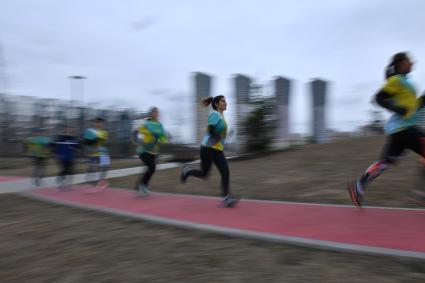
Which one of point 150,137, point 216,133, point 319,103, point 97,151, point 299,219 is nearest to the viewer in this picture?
point 299,219

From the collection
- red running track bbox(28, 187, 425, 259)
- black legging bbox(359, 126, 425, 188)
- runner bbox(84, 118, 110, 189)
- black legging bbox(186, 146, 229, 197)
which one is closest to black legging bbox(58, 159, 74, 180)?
runner bbox(84, 118, 110, 189)

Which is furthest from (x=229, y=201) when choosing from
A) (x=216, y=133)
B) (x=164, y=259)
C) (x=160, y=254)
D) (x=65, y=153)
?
(x=65, y=153)

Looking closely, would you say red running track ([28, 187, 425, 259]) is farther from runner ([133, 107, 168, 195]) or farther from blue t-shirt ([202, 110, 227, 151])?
blue t-shirt ([202, 110, 227, 151])

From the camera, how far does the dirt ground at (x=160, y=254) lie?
3.44m

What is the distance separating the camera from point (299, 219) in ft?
17.4

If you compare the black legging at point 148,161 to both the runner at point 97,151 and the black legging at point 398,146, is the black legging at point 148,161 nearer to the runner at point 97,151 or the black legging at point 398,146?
the runner at point 97,151

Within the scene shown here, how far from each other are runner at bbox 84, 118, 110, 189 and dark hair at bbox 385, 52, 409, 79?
20.7 ft

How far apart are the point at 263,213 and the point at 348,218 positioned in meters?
1.20

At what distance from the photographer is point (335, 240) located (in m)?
4.14

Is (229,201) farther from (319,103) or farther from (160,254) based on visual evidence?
(319,103)

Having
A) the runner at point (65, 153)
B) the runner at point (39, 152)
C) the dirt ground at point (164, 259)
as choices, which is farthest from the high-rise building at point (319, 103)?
the dirt ground at point (164, 259)

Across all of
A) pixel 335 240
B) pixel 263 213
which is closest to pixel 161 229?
pixel 263 213

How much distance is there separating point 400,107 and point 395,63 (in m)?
0.55

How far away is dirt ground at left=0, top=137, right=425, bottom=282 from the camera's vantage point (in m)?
3.44
